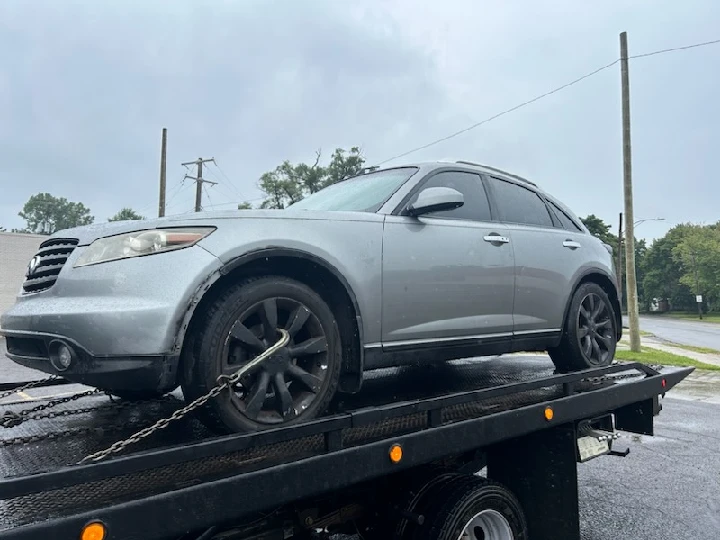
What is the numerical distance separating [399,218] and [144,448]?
1.67 m

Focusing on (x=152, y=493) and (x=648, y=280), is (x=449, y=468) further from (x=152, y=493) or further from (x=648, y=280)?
(x=648, y=280)

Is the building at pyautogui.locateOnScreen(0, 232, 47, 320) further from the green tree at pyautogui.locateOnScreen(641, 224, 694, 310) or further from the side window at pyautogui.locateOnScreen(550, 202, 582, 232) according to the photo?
the green tree at pyautogui.locateOnScreen(641, 224, 694, 310)

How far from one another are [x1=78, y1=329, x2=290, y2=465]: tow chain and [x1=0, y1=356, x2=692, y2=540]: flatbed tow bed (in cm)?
7

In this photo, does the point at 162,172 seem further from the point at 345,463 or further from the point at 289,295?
the point at 345,463

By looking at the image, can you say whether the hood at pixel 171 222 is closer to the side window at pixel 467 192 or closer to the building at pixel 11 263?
the side window at pixel 467 192

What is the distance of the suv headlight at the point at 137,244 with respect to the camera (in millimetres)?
2301

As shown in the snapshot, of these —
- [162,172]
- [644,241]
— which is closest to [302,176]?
[162,172]

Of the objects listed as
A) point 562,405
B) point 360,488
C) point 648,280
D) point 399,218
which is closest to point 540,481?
point 562,405

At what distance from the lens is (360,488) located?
2.68 m

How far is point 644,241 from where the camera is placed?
101188mm

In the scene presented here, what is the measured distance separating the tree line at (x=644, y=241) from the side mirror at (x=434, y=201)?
142 ft

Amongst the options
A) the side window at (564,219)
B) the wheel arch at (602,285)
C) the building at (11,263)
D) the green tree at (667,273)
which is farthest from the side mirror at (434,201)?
the green tree at (667,273)

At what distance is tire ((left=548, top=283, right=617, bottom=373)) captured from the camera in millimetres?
4090

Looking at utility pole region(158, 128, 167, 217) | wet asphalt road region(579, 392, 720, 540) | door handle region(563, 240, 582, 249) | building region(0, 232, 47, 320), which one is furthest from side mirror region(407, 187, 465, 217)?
building region(0, 232, 47, 320)
